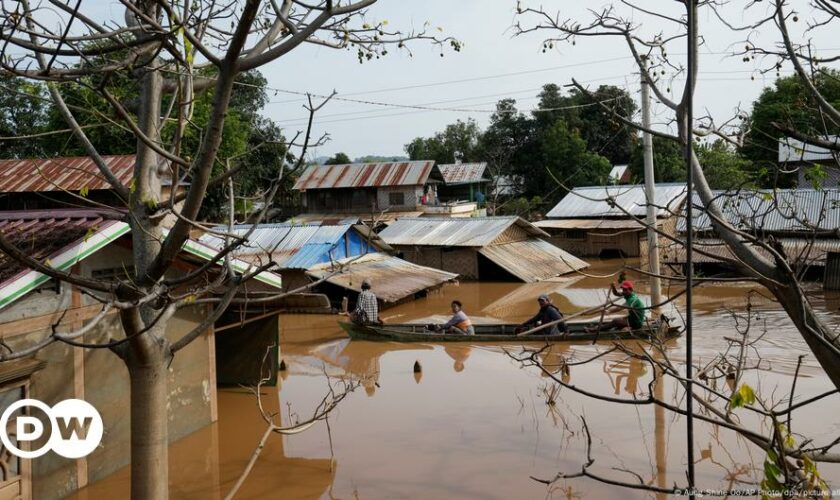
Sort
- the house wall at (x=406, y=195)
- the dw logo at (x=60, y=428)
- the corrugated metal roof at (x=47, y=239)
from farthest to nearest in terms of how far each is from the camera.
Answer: the house wall at (x=406, y=195), the dw logo at (x=60, y=428), the corrugated metal roof at (x=47, y=239)

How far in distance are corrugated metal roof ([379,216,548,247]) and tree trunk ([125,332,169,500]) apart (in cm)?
2007

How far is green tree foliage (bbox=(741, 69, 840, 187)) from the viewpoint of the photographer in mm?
4487

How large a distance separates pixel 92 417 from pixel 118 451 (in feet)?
2.05

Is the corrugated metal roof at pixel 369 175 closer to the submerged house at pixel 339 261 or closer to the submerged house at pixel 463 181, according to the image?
the submerged house at pixel 463 181

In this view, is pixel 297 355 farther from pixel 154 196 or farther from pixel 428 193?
pixel 428 193

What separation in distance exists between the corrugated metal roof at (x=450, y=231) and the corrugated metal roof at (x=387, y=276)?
262 centimetres

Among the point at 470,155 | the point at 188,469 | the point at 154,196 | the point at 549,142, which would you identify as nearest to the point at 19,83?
the point at 154,196

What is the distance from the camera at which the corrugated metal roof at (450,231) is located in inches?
991

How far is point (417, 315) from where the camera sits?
65.8 feet

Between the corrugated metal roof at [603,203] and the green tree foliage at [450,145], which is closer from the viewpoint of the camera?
the corrugated metal roof at [603,203]

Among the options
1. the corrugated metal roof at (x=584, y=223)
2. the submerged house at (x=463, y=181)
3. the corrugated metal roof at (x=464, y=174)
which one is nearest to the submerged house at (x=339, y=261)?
the corrugated metal roof at (x=584, y=223)

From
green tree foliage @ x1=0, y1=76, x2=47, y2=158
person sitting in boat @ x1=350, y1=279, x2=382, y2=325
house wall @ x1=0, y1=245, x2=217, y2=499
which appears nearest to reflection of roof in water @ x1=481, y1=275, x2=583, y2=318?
person sitting in boat @ x1=350, y1=279, x2=382, y2=325

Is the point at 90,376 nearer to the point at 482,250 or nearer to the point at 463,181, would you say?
the point at 482,250

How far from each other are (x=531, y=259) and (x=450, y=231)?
10.1ft
